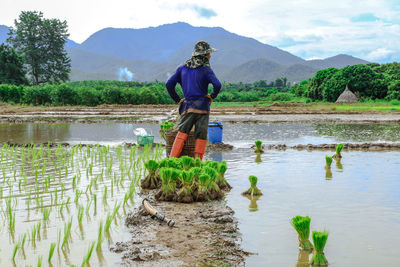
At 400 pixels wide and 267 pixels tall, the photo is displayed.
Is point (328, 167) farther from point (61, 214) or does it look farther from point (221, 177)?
point (61, 214)

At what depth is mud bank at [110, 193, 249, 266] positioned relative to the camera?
3.33 m

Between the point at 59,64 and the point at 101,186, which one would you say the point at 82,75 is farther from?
the point at 101,186

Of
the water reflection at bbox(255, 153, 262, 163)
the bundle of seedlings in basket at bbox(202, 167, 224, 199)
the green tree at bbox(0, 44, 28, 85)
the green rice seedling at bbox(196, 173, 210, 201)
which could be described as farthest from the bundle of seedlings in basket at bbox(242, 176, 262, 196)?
the green tree at bbox(0, 44, 28, 85)

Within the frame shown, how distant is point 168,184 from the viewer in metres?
5.25

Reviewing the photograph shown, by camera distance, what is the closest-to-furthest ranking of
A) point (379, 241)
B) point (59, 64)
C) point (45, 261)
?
1. point (45, 261)
2. point (379, 241)
3. point (59, 64)

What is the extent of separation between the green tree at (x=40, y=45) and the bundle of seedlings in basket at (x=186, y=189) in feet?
185

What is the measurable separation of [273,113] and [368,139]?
13.1 meters

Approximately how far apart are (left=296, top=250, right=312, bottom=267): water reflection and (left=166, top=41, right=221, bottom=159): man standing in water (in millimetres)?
3188

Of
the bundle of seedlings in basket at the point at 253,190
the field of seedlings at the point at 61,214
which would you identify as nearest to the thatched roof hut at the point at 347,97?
the field of seedlings at the point at 61,214

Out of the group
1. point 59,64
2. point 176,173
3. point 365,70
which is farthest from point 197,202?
point 59,64

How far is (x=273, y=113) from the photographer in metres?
25.2

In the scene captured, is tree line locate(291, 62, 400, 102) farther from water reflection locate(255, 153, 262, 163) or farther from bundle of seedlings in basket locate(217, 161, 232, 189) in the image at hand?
bundle of seedlings in basket locate(217, 161, 232, 189)

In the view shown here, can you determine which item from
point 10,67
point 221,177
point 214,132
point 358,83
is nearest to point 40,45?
point 10,67

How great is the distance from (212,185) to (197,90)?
67.5 inches
